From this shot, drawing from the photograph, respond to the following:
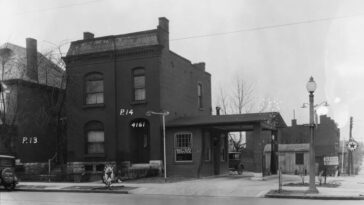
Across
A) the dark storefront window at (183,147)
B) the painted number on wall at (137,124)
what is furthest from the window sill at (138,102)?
the dark storefront window at (183,147)

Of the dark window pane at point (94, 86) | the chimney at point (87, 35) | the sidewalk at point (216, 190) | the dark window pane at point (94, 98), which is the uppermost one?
the chimney at point (87, 35)

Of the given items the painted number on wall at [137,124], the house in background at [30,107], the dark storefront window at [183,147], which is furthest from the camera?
the house in background at [30,107]

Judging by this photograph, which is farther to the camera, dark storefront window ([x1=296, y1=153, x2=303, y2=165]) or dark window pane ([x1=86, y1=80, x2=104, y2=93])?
dark storefront window ([x1=296, y1=153, x2=303, y2=165])

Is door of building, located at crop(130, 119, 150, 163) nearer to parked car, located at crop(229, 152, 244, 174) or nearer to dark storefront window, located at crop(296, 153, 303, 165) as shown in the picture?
parked car, located at crop(229, 152, 244, 174)

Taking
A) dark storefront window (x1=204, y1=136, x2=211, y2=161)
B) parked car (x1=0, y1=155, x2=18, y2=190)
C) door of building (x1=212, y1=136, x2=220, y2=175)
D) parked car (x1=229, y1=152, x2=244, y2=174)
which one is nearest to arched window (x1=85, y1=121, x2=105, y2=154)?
dark storefront window (x1=204, y1=136, x2=211, y2=161)

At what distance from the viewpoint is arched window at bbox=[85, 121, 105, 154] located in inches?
1362

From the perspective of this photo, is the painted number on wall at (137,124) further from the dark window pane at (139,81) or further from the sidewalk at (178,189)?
the sidewalk at (178,189)

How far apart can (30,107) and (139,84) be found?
8998 mm

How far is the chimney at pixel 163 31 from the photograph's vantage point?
32669 millimetres

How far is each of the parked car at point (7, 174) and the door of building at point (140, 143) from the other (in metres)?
9.02

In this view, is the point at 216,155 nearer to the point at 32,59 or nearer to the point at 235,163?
the point at 235,163

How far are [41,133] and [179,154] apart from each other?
39.4 ft

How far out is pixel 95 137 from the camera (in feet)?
114

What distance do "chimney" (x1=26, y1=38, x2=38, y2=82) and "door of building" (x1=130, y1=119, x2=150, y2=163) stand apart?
875 cm
